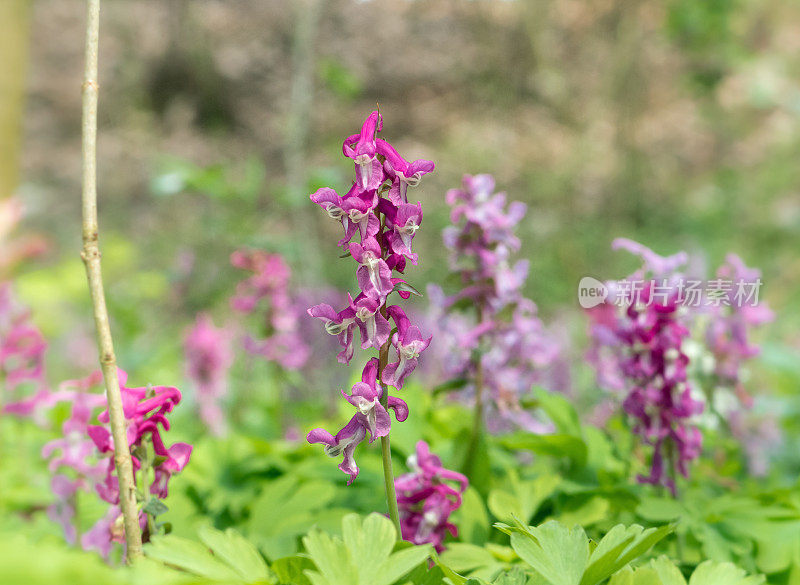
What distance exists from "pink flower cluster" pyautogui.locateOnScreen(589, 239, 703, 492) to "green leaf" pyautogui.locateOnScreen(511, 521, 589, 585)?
0.65 meters

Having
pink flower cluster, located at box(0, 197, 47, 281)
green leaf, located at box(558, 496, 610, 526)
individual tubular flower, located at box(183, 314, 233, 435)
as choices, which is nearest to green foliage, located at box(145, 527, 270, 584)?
green leaf, located at box(558, 496, 610, 526)

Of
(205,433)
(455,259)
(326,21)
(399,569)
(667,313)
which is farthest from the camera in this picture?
(326,21)

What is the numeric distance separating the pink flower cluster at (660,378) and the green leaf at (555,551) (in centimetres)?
65

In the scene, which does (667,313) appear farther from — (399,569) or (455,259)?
(399,569)

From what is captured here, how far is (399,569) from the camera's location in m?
0.84

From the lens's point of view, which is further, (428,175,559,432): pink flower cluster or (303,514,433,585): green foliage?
(428,175,559,432): pink flower cluster

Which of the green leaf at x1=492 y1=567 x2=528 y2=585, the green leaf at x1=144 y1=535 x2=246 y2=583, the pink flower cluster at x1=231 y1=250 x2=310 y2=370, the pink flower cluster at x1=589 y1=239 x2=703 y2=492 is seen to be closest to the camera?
the green leaf at x1=144 y1=535 x2=246 y2=583

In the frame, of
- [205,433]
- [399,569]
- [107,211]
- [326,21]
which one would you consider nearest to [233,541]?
[399,569]

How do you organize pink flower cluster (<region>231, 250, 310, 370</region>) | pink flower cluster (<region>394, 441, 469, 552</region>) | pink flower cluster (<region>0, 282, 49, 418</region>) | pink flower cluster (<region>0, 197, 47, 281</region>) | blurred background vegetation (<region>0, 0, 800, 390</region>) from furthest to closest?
1. blurred background vegetation (<region>0, 0, 800, 390</region>)
2. pink flower cluster (<region>0, 197, 47, 281</region>)
3. pink flower cluster (<region>231, 250, 310, 370</region>)
4. pink flower cluster (<region>0, 282, 49, 418</region>)
5. pink flower cluster (<region>394, 441, 469, 552</region>)

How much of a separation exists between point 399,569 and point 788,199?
11149 millimetres

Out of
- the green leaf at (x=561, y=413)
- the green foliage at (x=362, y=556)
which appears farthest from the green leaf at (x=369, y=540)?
the green leaf at (x=561, y=413)

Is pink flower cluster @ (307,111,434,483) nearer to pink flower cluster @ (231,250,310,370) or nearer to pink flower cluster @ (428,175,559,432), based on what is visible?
pink flower cluster @ (428,175,559,432)

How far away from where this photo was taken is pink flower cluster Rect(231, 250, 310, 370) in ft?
8.64

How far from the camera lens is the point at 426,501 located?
4.13ft
